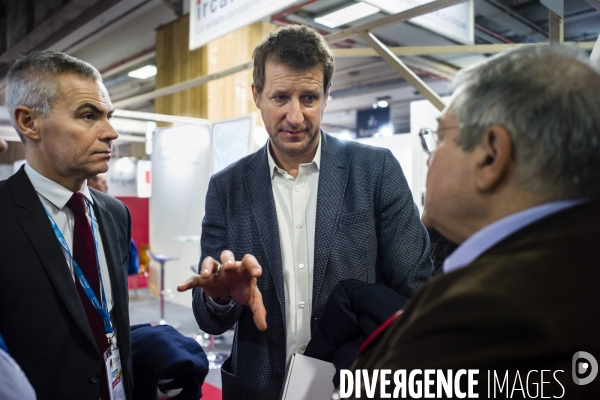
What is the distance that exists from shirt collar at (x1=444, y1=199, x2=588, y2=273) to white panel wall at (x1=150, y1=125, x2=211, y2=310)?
210 inches

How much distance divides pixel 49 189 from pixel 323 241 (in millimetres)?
901

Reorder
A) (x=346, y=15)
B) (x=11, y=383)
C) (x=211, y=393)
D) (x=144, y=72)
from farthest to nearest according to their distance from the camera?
(x=144, y=72)
(x=346, y=15)
(x=211, y=393)
(x=11, y=383)

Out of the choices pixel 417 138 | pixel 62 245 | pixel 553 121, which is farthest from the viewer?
pixel 417 138

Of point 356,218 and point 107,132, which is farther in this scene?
point 107,132

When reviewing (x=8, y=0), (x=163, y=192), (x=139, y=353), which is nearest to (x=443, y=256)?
(x=139, y=353)

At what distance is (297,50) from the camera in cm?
139

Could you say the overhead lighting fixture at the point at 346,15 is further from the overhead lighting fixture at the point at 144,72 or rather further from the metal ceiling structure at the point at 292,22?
the overhead lighting fixture at the point at 144,72

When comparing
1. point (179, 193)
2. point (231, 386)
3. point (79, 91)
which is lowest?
point (231, 386)

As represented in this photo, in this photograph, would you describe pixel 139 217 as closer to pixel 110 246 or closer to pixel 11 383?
pixel 110 246

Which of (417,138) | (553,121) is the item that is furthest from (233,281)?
(417,138)

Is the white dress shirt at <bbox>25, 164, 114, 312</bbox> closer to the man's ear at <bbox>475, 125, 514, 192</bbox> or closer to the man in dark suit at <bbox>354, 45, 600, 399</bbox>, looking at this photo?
the man in dark suit at <bbox>354, 45, 600, 399</bbox>

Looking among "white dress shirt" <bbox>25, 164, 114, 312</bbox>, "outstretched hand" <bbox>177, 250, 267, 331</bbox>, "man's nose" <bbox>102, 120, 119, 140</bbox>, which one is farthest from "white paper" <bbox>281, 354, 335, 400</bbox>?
"man's nose" <bbox>102, 120, 119, 140</bbox>

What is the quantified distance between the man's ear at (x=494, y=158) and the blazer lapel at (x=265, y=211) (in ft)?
2.39

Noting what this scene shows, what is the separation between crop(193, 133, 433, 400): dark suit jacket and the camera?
1.32m
